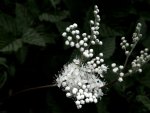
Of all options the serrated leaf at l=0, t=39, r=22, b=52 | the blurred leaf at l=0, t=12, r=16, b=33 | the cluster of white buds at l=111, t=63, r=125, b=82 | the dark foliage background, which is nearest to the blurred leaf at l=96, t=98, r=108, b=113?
the dark foliage background

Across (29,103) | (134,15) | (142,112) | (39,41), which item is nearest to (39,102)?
(29,103)

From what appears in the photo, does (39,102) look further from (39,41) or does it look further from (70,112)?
(39,41)

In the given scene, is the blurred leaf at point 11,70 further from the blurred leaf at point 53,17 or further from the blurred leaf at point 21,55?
the blurred leaf at point 53,17

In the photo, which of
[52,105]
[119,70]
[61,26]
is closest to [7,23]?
[61,26]

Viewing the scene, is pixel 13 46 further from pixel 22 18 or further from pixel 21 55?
pixel 22 18

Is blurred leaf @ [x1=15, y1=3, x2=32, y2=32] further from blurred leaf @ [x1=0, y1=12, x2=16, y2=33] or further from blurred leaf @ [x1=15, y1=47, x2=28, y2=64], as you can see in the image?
blurred leaf @ [x1=15, y1=47, x2=28, y2=64]
